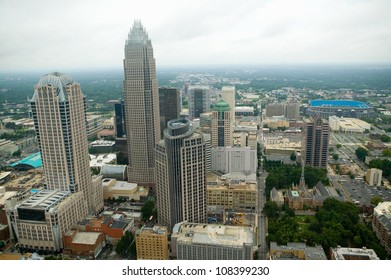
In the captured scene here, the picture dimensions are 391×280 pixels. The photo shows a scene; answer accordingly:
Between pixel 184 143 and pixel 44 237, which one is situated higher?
pixel 184 143

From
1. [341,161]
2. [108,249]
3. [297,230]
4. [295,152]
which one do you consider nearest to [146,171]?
[108,249]

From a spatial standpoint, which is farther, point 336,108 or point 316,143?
point 336,108

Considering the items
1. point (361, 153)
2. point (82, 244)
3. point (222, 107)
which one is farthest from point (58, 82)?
point (361, 153)

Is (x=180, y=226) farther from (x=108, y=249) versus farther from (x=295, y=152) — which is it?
(x=295, y=152)

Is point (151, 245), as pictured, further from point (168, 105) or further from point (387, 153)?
point (168, 105)

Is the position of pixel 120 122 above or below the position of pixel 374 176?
above

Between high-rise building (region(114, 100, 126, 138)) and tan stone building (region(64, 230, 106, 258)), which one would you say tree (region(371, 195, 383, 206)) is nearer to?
tan stone building (region(64, 230, 106, 258))
